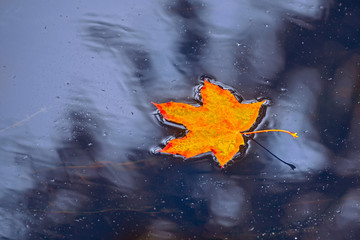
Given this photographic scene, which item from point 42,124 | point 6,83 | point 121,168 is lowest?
point 121,168

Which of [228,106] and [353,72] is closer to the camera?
[228,106]

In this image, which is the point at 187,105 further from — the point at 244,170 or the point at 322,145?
the point at 322,145

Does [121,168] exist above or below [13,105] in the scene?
below

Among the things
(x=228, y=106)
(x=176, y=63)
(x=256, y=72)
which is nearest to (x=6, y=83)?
(x=176, y=63)
